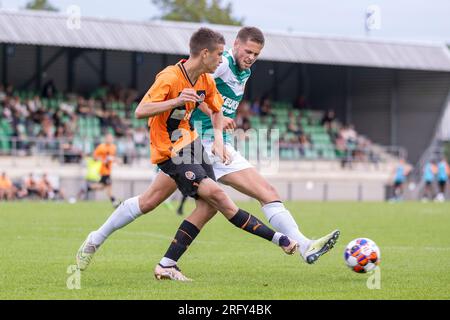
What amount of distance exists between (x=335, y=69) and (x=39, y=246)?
3355 centimetres

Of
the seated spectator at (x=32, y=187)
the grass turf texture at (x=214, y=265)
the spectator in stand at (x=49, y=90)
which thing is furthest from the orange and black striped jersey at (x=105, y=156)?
the spectator in stand at (x=49, y=90)

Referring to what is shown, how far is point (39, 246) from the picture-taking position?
11906mm

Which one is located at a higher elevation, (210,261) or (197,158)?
(197,158)

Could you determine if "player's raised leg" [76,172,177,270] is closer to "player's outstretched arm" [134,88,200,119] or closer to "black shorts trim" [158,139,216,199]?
"black shorts trim" [158,139,216,199]

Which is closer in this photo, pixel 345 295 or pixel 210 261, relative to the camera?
pixel 345 295

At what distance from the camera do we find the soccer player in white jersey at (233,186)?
814 centimetres

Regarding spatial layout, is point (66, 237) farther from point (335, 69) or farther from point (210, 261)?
point (335, 69)

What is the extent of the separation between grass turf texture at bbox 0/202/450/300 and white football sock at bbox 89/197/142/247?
372mm

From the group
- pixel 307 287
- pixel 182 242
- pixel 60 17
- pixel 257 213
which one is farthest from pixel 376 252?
pixel 60 17

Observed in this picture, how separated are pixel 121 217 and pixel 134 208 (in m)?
0.15

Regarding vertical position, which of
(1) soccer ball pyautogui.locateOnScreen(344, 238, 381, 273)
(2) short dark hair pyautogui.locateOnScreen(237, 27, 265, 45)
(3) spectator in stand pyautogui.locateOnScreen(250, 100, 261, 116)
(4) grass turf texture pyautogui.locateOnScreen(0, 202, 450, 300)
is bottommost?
(4) grass turf texture pyautogui.locateOnScreen(0, 202, 450, 300)

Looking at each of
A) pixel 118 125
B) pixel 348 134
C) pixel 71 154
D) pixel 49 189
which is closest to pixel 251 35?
pixel 49 189

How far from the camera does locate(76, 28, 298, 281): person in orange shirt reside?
7895 mm

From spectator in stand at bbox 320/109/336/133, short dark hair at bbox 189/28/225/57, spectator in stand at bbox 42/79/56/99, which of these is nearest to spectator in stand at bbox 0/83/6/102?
spectator in stand at bbox 42/79/56/99
